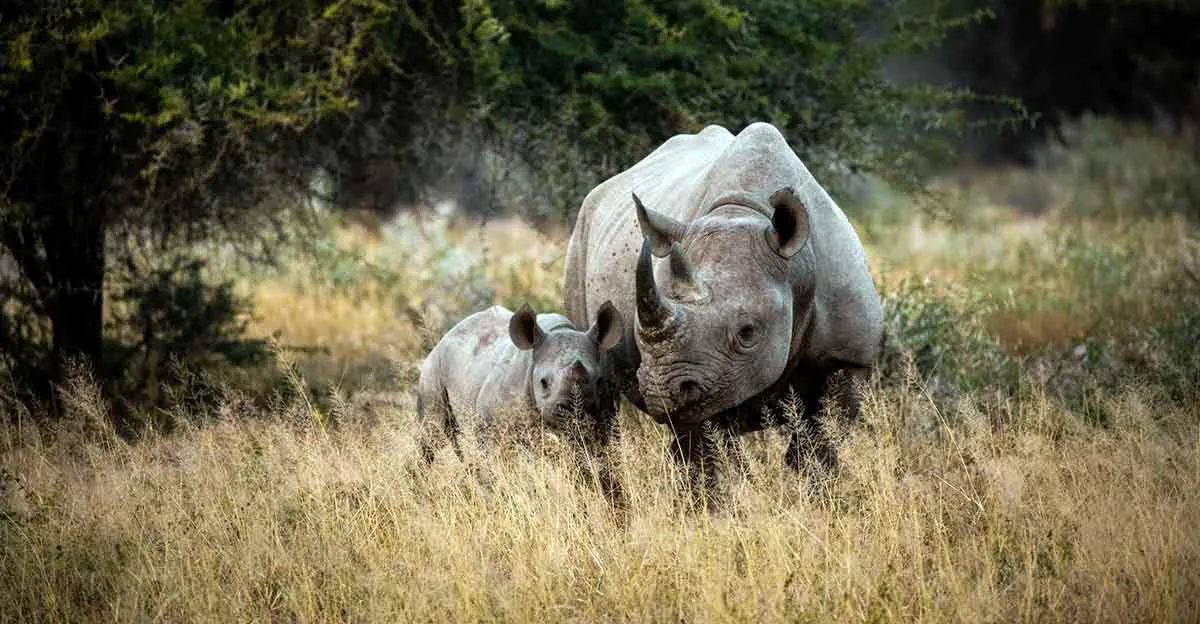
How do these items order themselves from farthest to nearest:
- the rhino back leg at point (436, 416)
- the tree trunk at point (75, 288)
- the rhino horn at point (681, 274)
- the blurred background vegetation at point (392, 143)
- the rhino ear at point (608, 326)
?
the tree trunk at point (75, 288)
the blurred background vegetation at point (392, 143)
the rhino back leg at point (436, 416)
the rhino ear at point (608, 326)
the rhino horn at point (681, 274)

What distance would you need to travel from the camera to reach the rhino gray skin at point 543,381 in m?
6.16

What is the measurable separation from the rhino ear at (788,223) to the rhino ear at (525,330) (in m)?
1.17

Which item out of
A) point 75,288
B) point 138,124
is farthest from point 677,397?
point 75,288

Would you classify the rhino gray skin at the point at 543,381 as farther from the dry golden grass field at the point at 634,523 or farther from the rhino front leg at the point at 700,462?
the rhino front leg at the point at 700,462

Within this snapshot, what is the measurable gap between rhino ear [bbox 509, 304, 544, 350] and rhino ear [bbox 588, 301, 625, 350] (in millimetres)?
258

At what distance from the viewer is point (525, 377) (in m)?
6.46

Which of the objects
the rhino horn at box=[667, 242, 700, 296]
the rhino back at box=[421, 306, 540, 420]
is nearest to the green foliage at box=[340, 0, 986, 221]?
the rhino back at box=[421, 306, 540, 420]

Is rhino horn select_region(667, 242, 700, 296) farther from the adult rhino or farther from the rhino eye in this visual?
the rhino eye

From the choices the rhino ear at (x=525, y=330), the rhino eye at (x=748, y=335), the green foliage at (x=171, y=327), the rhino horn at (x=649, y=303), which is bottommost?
the green foliage at (x=171, y=327)

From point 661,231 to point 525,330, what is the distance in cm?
84

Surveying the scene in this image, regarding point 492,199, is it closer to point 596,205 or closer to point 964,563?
point 596,205

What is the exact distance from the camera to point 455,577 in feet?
16.2

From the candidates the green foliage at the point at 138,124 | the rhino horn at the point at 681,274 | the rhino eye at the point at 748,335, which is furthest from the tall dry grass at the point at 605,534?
the green foliage at the point at 138,124

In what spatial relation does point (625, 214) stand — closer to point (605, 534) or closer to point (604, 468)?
point (604, 468)
